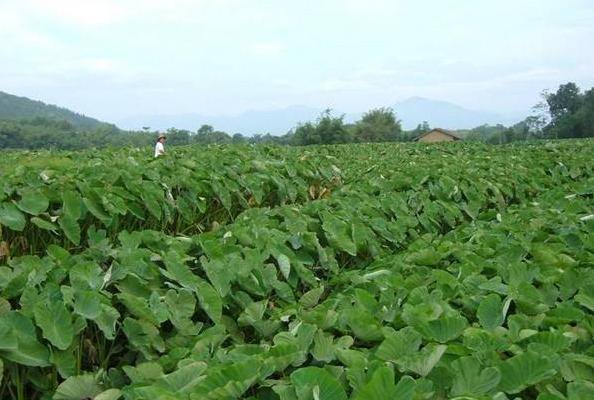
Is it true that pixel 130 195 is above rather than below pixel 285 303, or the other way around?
above

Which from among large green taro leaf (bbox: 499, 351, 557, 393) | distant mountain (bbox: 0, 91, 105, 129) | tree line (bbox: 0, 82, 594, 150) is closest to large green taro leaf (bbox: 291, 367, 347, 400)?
large green taro leaf (bbox: 499, 351, 557, 393)

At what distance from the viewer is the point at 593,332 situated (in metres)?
1.55

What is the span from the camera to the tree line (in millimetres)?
47312

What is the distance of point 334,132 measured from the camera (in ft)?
169

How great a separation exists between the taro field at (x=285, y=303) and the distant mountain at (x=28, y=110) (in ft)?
290

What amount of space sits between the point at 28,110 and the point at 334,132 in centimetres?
6644

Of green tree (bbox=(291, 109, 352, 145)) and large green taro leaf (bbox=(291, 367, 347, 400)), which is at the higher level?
green tree (bbox=(291, 109, 352, 145))

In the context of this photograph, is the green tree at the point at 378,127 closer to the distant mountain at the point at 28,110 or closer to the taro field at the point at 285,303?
the distant mountain at the point at 28,110

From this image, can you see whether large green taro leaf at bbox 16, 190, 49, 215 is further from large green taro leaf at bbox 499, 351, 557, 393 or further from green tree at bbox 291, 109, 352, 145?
green tree at bbox 291, 109, 352, 145

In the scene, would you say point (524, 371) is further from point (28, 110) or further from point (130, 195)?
point (28, 110)

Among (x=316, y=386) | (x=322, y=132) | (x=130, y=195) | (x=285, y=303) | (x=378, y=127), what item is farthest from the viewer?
(x=378, y=127)

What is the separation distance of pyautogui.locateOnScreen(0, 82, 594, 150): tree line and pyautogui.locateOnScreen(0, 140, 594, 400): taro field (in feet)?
126

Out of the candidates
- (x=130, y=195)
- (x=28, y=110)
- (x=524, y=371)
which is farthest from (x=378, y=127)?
(x=28, y=110)

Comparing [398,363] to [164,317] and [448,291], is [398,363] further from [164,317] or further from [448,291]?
[164,317]
